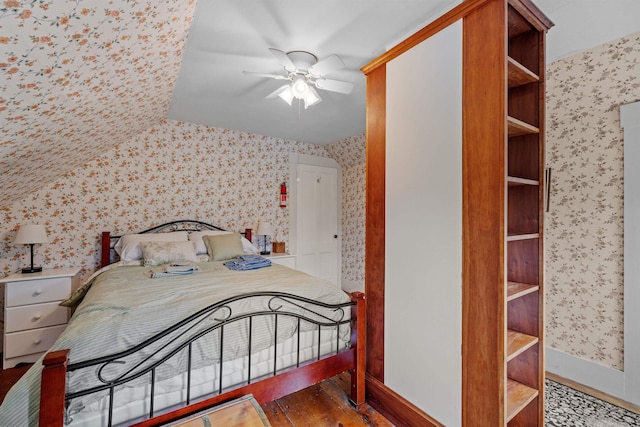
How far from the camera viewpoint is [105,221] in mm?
3316

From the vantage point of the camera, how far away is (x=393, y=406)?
1.83 meters

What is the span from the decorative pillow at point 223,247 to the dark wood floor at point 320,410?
1685mm

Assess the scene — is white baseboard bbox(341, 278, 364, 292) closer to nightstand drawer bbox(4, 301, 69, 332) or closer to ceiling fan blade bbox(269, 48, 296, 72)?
ceiling fan blade bbox(269, 48, 296, 72)

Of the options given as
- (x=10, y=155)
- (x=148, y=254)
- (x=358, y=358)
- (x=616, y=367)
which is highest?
(x=10, y=155)

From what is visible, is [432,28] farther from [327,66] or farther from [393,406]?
[393,406]

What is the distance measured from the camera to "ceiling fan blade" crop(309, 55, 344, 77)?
Answer: 2012 millimetres

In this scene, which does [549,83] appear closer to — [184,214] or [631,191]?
[631,191]

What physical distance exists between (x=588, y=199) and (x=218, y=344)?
9.51 feet

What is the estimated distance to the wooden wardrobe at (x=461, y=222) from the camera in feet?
4.54

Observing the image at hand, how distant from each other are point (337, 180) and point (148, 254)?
3.21m

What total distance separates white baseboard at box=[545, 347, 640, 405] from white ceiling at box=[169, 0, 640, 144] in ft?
7.99

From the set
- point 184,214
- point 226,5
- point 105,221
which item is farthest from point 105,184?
point 226,5

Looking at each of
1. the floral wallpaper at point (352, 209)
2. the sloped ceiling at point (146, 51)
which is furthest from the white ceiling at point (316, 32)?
the floral wallpaper at point (352, 209)

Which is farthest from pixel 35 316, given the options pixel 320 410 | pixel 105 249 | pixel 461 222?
pixel 461 222
